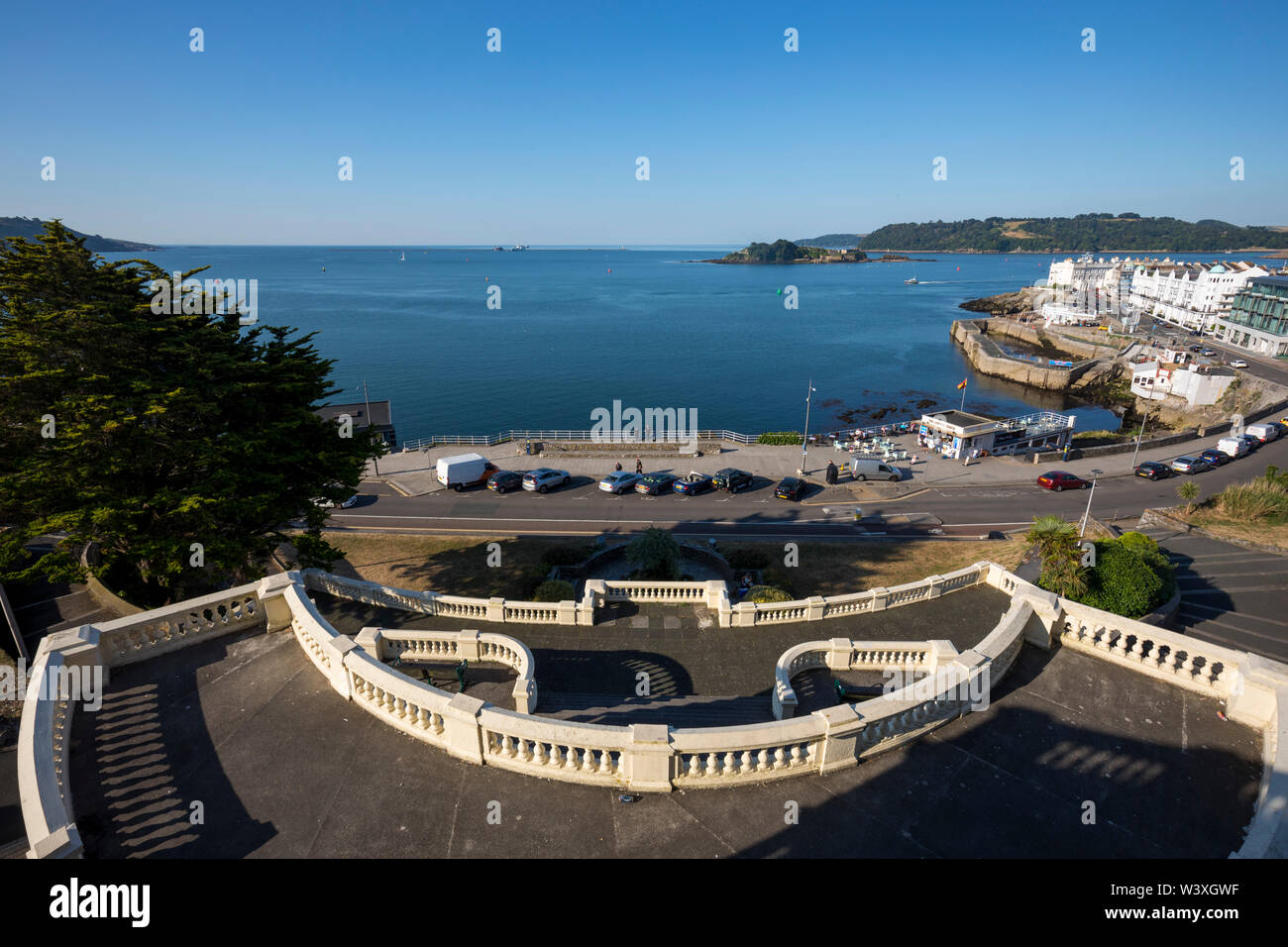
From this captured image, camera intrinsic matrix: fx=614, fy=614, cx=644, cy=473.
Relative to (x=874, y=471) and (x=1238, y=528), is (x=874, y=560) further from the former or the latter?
(x=1238, y=528)

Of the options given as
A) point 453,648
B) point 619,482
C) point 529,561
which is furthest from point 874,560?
point 453,648

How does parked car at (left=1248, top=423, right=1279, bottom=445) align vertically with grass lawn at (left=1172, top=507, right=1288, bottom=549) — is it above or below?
above

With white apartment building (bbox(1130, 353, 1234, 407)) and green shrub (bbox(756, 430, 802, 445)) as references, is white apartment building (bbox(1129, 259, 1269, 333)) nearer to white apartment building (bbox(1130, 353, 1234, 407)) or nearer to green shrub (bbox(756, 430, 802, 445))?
white apartment building (bbox(1130, 353, 1234, 407))

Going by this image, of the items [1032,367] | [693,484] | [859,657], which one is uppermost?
[1032,367]

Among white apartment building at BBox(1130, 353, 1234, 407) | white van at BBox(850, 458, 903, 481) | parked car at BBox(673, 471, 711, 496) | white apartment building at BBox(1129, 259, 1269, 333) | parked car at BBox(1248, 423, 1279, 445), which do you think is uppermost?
white apartment building at BBox(1129, 259, 1269, 333)

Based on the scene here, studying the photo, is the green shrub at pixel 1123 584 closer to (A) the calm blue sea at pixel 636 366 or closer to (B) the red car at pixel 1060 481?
(B) the red car at pixel 1060 481

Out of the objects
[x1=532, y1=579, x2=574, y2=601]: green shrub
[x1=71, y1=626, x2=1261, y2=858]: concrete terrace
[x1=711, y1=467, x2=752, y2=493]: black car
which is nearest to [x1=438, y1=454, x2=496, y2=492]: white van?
[x1=711, y1=467, x2=752, y2=493]: black car

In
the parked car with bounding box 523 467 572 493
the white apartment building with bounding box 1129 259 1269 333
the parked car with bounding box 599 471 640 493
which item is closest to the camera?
the parked car with bounding box 599 471 640 493
